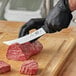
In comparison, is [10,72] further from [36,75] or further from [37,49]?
[37,49]

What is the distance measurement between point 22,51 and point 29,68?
17 centimetres

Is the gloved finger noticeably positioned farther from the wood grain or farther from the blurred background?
the blurred background

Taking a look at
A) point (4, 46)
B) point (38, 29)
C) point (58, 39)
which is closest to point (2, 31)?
point (4, 46)

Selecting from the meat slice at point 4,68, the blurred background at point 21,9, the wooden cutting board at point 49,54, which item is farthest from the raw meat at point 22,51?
the blurred background at point 21,9

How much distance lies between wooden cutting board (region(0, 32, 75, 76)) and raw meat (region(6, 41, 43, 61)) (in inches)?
0.9

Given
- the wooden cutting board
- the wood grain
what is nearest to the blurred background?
the wood grain

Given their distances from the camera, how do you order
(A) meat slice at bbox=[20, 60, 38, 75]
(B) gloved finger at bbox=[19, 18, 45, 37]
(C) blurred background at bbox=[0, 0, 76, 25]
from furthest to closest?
(C) blurred background at bbox=[0, 0, 76, 25] < (B) gloved finger at bbox=[19, 18, 45, 37] < (A) meat slice at bbox=[20, 60, 38, 75]

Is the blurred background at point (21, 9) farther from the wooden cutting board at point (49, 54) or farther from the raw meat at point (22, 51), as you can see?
the raw meat at point (22, 51)

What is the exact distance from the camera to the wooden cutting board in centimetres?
147

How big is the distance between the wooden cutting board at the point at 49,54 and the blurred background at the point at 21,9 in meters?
0.52

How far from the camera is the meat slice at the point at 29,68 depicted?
1.42m

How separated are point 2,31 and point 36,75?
0.62 metres

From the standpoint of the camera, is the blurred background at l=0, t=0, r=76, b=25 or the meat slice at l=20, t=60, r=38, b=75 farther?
the blurred background at l=0, t=0, r=76, b=25

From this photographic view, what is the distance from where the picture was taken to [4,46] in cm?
174
